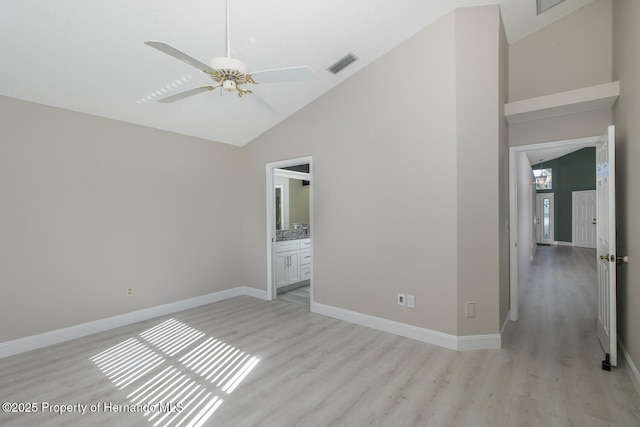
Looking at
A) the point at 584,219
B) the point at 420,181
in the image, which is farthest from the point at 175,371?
the point at 584,219

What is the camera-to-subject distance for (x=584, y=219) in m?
10.2

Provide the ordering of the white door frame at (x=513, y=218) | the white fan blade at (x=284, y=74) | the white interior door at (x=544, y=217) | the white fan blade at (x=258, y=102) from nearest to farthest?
the white fan blade at (x=284, y=74), the white fan blade at (x=258, y=102), the white door frame at (x=513, y=218), the white interior door at (x=544, y=217)

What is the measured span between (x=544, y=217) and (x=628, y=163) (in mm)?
10872

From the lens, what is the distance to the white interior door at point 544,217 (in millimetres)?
11328

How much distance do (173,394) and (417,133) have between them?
10.7 ft

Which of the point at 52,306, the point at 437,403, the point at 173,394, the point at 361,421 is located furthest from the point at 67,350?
the point at 437,403

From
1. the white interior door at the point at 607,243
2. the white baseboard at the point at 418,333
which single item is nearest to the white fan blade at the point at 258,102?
the white baseboard at the point at 418,333

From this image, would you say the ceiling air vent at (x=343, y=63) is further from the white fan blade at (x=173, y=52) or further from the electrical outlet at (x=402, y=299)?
the electrical outlet at (x=402, y=299)

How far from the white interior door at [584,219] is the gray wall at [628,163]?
9.28 metres

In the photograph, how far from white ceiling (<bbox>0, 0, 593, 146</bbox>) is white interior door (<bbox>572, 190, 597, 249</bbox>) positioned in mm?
9383

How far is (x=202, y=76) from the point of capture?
10.2ft

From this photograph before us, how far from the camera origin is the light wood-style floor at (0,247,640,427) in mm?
2039

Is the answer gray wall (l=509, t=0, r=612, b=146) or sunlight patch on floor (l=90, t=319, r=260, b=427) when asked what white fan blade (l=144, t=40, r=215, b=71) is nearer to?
sunlight patch on floor (l=90, t=319, r=260, b=427)

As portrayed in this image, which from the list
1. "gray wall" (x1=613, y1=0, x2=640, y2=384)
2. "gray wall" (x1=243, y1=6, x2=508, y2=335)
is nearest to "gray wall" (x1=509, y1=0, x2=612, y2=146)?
"gray wall" (x1=613, y1=0, x2=640, y2=384)
